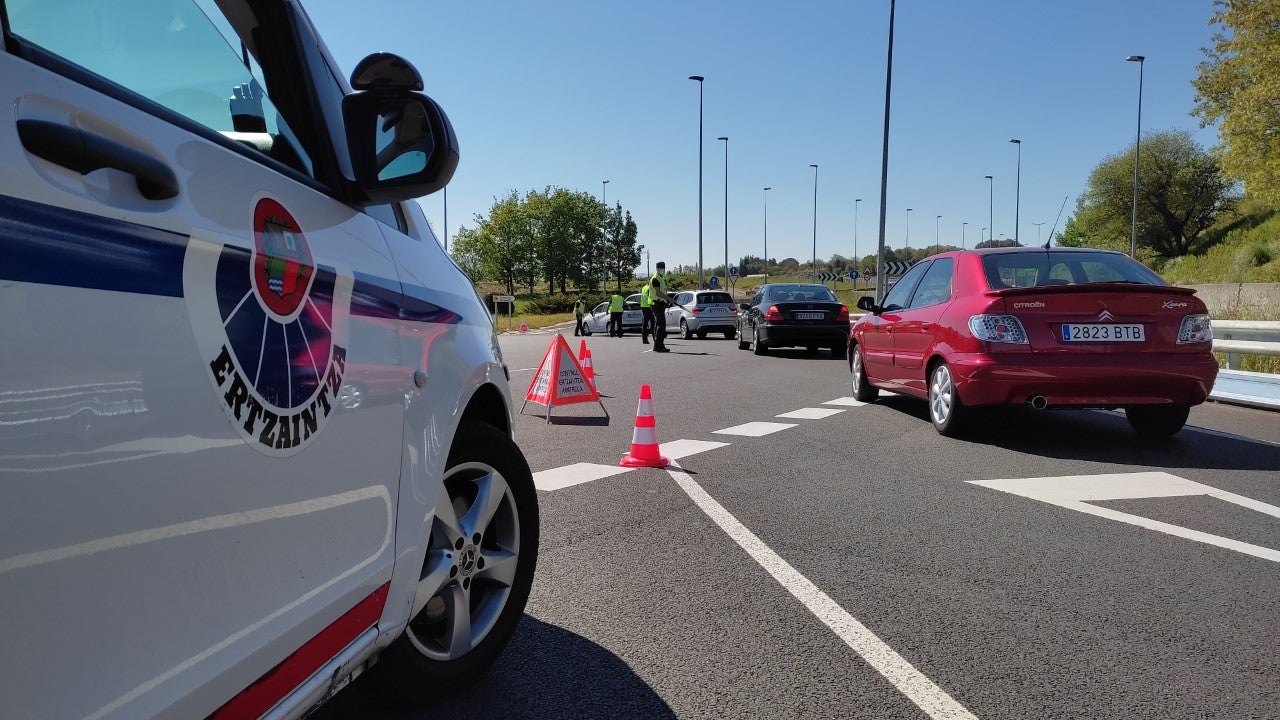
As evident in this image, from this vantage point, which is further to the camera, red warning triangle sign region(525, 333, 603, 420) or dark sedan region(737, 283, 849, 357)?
dark sedan region(737, 283, 849, 357)

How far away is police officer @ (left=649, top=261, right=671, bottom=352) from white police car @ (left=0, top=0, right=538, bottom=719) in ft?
60.3

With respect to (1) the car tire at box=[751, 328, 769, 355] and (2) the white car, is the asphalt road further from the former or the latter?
(2) the white car

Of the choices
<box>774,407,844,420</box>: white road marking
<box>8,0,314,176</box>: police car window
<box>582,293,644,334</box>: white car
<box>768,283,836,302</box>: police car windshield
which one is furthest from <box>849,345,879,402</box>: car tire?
<box>582,293,644,334</box>: white car

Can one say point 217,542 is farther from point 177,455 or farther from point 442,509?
point 442,509

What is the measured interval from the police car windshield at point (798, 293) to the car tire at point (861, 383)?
8653 mm

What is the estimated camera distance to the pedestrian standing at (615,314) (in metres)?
30.9

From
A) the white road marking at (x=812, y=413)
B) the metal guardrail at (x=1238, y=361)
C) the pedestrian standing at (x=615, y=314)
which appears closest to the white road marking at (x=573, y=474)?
the white road marking at (x=812, y=413)

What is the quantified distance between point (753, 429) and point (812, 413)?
1379 mm

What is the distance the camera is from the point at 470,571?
9.92ft

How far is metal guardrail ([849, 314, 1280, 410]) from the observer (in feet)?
34.5

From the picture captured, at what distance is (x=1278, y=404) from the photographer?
33.7 ft

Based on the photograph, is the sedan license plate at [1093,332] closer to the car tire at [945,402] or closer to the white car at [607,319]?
the car tire at [945,402]

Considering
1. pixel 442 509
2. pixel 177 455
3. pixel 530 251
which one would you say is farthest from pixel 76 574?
pixel 530 251

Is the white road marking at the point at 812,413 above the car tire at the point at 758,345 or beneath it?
beneath
